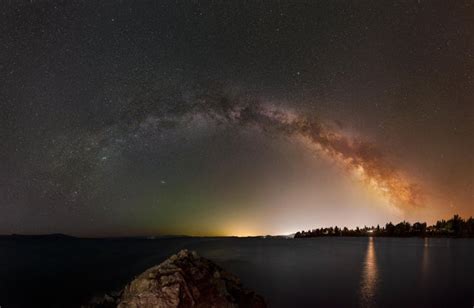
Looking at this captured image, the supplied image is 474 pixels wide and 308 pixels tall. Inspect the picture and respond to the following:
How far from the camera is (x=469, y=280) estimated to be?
146ft

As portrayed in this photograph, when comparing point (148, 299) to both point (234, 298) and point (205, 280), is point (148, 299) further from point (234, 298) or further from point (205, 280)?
point (234, 298)

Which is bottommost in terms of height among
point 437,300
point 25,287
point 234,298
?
point 25,287

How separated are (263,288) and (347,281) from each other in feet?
35.4

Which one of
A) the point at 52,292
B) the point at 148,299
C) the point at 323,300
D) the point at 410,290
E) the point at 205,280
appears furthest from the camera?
the point at 52,292

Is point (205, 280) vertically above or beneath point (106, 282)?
above

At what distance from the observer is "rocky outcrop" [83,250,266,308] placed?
13.9m

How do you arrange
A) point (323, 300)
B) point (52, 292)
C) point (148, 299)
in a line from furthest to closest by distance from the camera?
point (52, 292)
point (323, 300)
point (148, 299)

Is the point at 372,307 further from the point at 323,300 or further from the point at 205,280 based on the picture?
the point at 205,280

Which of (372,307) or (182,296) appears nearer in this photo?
(182,296)

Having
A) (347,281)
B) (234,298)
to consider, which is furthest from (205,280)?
(347,281)

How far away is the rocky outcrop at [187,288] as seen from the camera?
45.5 feet

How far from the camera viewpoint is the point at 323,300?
1184 inches

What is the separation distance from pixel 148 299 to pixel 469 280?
4457cm

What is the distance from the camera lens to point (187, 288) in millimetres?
14336
